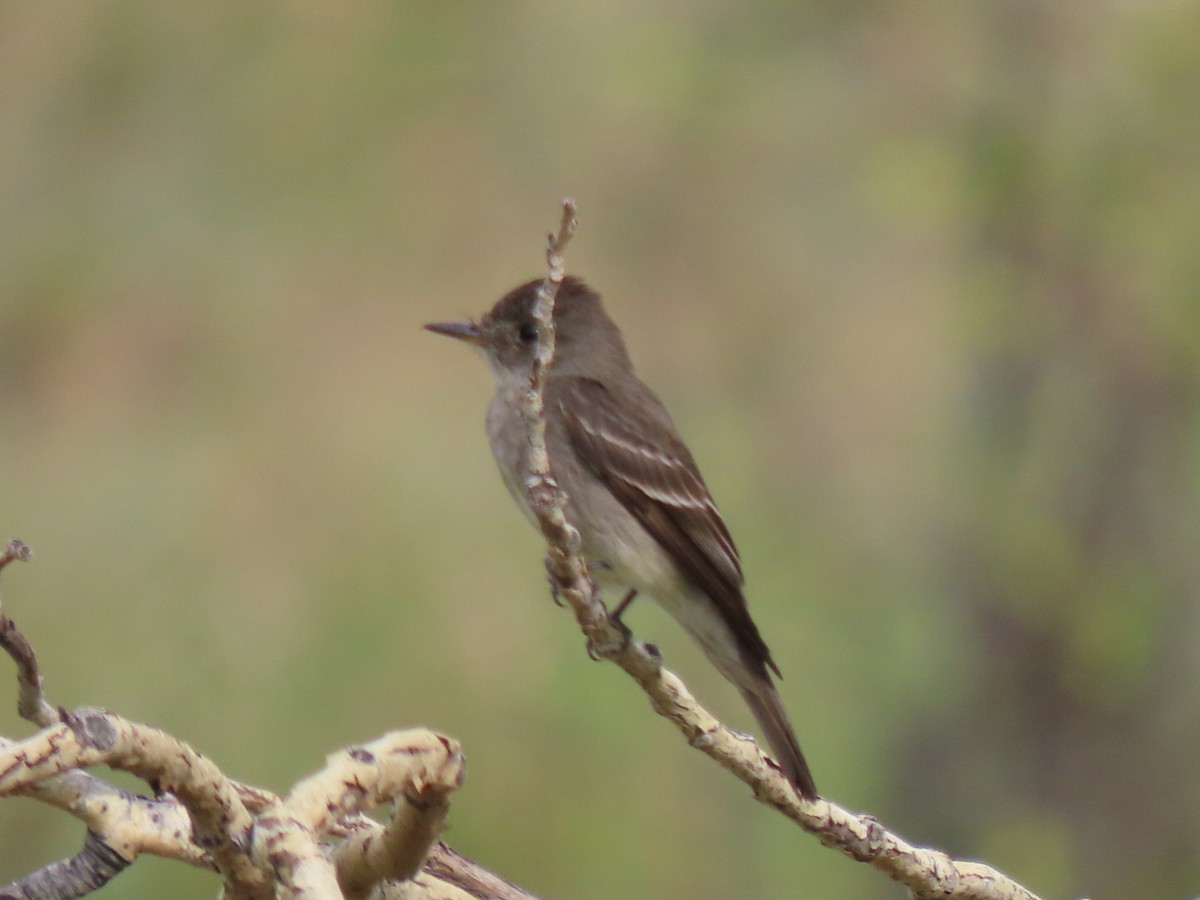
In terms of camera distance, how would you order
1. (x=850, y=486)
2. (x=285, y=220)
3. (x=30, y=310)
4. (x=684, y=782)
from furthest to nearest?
(x=285, y=220) → (x=30, y=310) → (x=850, y=486) → (x=684, y=782)

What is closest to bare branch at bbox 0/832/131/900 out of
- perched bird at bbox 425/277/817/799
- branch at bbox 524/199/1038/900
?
branch at bbox 524/199/1038/900

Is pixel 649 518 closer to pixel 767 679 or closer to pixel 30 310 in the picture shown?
pixel 767 679

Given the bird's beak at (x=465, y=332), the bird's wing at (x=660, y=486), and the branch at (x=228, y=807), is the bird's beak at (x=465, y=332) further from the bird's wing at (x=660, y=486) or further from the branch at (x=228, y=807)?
the branch at (x=228, y=807)

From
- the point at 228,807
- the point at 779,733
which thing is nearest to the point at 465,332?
the point at 779,733

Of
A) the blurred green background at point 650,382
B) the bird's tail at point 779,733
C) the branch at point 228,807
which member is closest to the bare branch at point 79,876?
the branch at point 228,807

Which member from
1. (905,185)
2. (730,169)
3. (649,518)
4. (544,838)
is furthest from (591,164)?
(649,518)

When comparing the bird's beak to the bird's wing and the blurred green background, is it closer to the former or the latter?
the bird's wing
